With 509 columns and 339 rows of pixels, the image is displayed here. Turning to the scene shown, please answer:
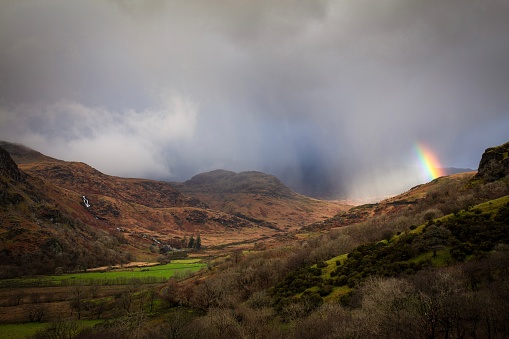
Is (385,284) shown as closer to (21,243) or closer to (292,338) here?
(292,338)

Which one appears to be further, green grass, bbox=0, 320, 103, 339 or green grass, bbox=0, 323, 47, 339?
green grass, bbox=0, 323, 47, 339

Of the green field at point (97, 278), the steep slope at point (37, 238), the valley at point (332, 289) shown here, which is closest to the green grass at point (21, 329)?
the valley at point (332, 289)

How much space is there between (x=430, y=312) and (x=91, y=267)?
172141 millimetres

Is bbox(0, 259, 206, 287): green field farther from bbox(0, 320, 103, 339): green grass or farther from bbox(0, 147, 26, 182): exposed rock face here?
bbox(0, 147, 26, 182): exposed rock face

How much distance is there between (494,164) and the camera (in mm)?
76625

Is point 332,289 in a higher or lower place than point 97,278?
higher

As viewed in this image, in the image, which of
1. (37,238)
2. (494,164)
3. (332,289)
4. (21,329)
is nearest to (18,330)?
(21,329)

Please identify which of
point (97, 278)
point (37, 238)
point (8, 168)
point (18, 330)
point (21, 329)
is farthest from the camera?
point (8, 168)

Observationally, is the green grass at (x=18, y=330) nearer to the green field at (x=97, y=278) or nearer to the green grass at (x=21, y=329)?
the green grass at (x=21, y=329)

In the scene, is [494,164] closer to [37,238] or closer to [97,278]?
[97,278]

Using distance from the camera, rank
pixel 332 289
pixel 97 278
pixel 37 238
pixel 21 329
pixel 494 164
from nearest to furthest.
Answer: pixel 332 289
pixel 21 329
pixel 494 164
pixel 97 278
pixel 37 238

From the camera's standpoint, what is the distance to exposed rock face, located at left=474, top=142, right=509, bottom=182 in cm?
7281

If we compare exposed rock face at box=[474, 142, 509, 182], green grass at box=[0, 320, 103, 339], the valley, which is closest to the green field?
the valley

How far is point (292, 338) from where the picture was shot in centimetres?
3281
